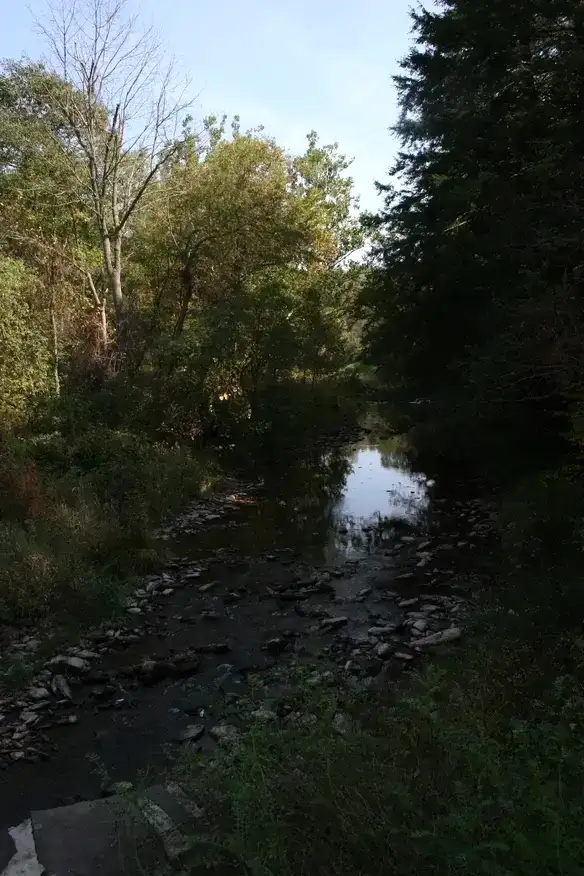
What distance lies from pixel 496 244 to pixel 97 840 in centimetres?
893

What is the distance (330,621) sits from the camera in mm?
7984

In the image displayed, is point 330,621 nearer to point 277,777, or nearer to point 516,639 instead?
point 516,639

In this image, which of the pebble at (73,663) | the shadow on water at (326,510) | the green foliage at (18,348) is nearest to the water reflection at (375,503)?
the shadow on water at (326,510)

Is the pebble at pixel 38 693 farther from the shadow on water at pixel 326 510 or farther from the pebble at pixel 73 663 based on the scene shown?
the shadow on water at pixel 326 510

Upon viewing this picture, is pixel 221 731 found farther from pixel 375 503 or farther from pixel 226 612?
pixel 375 503

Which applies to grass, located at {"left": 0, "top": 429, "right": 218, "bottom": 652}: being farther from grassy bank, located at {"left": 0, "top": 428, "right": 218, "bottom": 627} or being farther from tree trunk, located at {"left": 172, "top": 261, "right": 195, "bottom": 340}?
tree trunk, located at {"left": 172, "top": 261, "right": 195, "bottom": 340}

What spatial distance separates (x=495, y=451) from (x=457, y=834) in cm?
968

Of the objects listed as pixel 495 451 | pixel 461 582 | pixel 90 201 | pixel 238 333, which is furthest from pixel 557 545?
pixel 90 201

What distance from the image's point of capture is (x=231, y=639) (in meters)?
7.73

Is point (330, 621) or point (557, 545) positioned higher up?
point (557, 545)

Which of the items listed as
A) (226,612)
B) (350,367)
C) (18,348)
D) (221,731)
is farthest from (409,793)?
(350,367)

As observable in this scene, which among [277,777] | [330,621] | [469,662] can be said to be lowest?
[330,621]

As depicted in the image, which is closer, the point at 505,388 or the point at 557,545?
the point at 557,545

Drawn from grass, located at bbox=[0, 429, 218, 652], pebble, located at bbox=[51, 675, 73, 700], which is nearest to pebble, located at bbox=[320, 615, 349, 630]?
grass, located at bbox=[0, 429, 218, 652]
